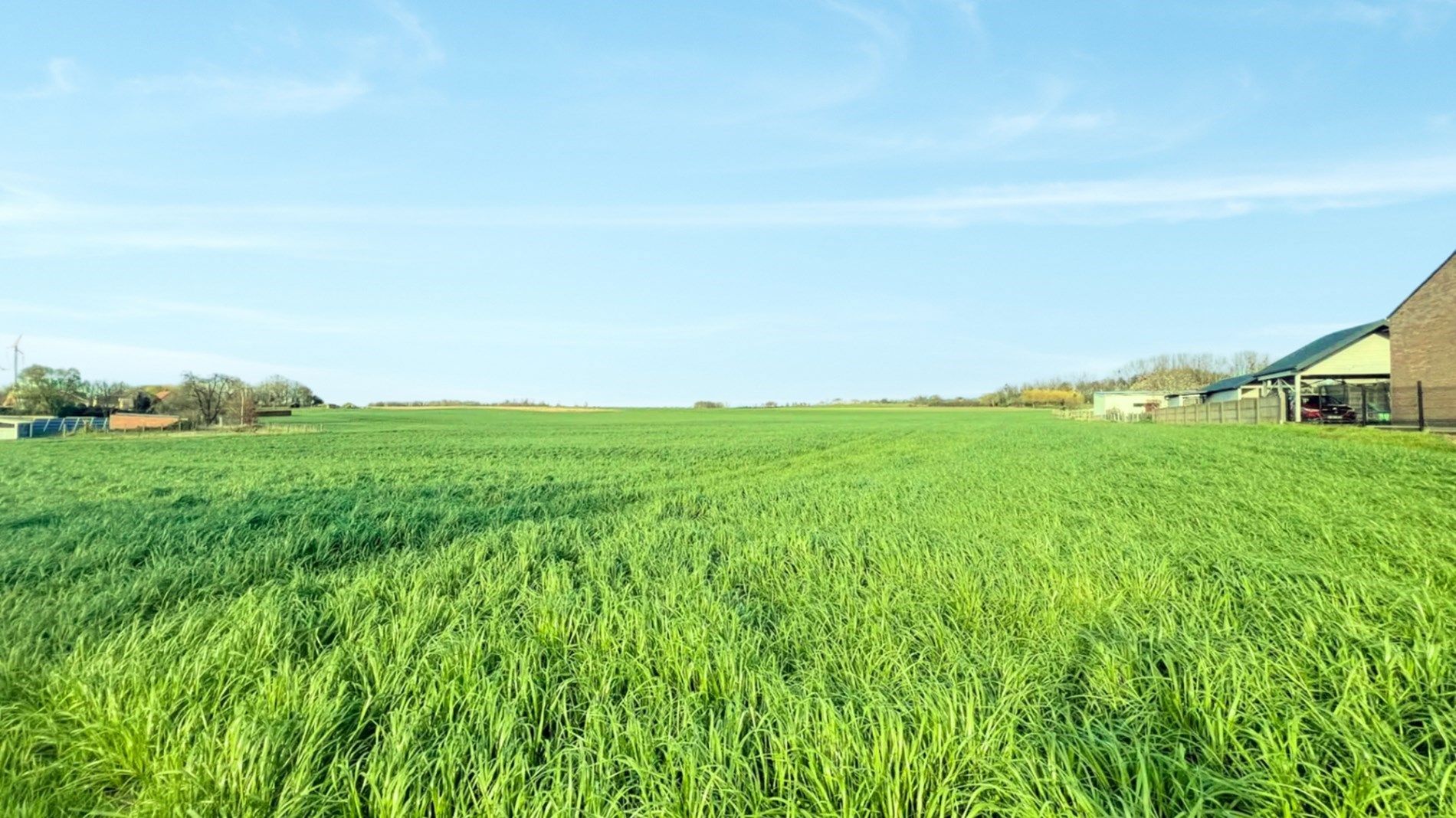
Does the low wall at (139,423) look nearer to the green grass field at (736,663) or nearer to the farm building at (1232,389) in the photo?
the green grass field at (736,663)

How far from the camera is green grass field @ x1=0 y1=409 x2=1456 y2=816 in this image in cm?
310

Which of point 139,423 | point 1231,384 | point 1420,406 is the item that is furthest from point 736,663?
point 1231,384

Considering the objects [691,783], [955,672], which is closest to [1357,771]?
[955,672]

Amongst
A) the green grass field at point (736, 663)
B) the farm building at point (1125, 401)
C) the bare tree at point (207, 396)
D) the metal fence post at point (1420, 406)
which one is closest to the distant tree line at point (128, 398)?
the bare tree at point (207, 396)

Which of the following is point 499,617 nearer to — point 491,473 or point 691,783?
point 691,783

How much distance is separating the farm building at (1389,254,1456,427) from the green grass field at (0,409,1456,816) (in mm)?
26271

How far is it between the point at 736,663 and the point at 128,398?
87.3 m

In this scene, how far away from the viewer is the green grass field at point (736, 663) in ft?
10.2

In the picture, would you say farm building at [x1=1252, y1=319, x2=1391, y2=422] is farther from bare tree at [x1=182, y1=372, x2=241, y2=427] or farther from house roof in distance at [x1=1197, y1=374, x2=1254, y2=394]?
bare tree at [x1=182, y1=372, x2=241, y2=427]

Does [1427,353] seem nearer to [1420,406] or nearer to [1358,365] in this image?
[1420,406]

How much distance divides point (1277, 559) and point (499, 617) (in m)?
6.75

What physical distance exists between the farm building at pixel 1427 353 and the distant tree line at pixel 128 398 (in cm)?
6442

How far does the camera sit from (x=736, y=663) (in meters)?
4.21

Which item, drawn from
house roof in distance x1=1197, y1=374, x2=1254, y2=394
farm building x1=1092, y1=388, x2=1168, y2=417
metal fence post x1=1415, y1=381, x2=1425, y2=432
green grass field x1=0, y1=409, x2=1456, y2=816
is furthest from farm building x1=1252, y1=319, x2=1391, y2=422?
farm building x1=1092, y1=388, x2=1168, y2=417
